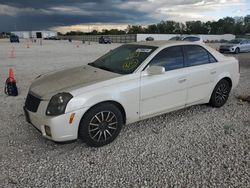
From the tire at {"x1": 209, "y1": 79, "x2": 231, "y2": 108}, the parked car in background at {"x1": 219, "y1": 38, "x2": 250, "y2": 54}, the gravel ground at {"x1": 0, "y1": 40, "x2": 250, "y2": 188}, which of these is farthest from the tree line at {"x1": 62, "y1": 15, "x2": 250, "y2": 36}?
the gravel ground at {"x1": 0, "y1": 40, "x2": 250, "y2": 188}

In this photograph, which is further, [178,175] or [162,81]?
[162,81]

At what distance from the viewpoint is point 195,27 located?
100 meters

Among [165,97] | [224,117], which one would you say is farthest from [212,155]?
[224,117]

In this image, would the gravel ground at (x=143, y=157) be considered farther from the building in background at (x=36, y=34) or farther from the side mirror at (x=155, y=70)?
the building in background at (x=36, y=34)

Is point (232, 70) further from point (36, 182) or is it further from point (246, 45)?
point (246, 45)

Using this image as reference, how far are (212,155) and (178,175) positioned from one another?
752mm

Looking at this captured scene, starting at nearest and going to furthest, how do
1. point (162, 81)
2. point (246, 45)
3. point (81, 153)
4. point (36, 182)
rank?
point (36, 182) → point (81, 153) → point (162, 81) → point (246, 45)

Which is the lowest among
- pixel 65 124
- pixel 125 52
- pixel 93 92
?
pixel 65 124

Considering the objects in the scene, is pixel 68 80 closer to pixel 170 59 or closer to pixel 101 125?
pixel 101 125

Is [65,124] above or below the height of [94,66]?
below

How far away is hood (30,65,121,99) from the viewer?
11.6 ft

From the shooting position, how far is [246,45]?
71.6ft

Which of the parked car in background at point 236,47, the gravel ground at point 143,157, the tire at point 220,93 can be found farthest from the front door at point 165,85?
the parked car in background at point 236,47

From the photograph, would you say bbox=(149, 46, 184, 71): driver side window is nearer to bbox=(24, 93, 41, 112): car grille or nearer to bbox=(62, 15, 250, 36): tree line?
bbox=(24, 93, 41, 112): car grille
